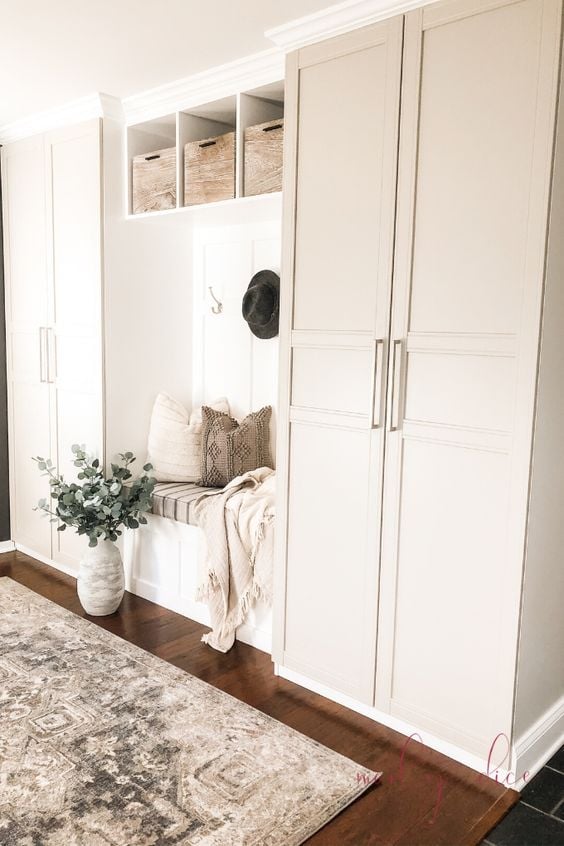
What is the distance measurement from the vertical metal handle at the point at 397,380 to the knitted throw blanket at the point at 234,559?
824 mm

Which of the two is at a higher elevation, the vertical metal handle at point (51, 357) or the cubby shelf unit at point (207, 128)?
the cubby shelf unit at point (207, 128)

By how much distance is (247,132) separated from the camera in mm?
2973

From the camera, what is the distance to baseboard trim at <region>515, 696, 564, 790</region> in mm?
2217

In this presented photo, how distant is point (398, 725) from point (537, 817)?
21.0 inches

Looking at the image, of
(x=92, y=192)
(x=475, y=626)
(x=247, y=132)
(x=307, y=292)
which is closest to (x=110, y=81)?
(x=92, y=192)

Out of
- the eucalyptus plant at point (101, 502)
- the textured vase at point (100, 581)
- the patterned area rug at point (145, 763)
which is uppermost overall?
the eucalyptus plant at point (101, 502)

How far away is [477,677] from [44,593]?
93.1 inches

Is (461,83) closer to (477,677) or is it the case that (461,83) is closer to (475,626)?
(475,626)

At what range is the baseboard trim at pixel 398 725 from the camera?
7.39ft

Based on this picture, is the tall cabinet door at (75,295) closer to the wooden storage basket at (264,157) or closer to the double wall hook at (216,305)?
the double wall hook at (216,305)

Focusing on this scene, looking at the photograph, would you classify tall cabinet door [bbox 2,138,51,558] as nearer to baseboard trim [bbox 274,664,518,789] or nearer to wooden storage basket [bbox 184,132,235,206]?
wooden storage basket [bbox 184,132,235,206]

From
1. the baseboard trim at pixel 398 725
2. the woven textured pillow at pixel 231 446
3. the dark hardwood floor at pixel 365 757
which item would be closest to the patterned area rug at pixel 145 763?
the dark hardwood floor at pixel 365 757

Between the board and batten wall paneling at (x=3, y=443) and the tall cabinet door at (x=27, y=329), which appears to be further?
the board and batten wall paneling at (x=3, y=443)

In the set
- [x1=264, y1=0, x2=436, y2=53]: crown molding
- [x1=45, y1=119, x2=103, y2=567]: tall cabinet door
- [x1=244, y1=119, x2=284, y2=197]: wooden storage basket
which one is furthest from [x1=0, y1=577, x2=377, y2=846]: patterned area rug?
[x1=264, y1=0, x2=436, y2=53]: crown molding
